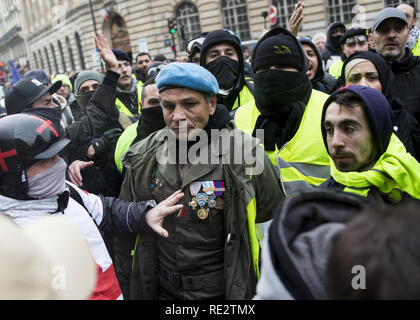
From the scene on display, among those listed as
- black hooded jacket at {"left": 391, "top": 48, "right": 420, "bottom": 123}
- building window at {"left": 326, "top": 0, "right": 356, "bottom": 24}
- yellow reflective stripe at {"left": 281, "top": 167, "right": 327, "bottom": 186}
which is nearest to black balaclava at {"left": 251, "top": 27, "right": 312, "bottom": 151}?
yellow reflective stripe at {"left": 281, "top": 167, "right": 327, "bottom": 186}

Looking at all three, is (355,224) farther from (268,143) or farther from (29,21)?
(29,21)

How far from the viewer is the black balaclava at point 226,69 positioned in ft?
10.7

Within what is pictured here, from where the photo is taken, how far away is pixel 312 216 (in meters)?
0.97

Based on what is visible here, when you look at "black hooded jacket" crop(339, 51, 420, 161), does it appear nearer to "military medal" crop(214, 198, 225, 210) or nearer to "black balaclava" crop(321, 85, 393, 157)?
"black balaclava" crop(321, 85, 393, 157)

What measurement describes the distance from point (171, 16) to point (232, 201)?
25.6m

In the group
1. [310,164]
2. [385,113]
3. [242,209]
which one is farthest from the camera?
[310,164]

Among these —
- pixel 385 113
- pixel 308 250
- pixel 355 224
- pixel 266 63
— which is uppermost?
pixel 266 63

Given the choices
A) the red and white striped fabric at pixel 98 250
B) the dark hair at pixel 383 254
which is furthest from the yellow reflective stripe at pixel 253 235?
the dark hair at pixel 383 254

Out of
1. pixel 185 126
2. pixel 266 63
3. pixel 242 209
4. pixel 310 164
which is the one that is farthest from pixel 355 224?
pixel 266 63

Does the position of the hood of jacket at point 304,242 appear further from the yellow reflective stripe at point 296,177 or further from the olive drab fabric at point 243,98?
the olive drab fabric at point 243,98

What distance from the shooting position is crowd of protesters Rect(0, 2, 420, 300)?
2.52 ft

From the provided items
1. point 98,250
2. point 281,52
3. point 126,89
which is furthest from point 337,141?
point 126,89

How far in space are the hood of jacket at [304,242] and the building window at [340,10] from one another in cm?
2276
